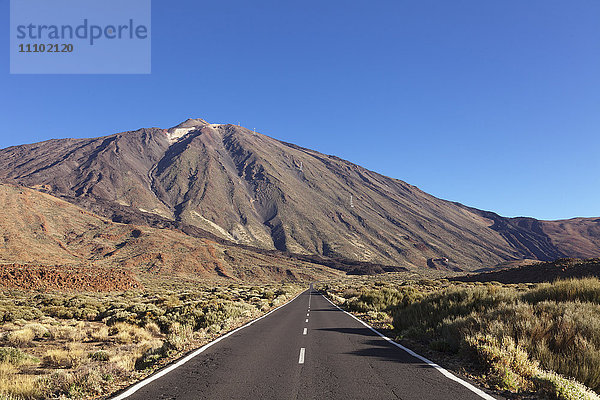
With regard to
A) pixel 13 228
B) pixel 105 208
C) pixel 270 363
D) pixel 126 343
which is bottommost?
pixel 126 343

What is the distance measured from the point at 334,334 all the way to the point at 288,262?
11116cm

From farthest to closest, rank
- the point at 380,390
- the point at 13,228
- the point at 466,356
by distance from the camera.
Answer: the point at 13,228, the point at 466,356, the point at 380,390

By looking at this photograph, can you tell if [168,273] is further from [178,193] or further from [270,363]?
[178,193]

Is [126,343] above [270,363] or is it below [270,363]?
below

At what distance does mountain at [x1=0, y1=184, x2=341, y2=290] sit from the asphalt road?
49.2 meters

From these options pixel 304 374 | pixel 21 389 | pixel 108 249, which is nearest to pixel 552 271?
pixel 304 374

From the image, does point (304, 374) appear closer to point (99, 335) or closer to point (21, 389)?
point (21, 389)

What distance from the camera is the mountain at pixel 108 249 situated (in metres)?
72.4

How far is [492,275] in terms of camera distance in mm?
70500

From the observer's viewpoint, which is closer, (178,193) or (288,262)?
(288,262)

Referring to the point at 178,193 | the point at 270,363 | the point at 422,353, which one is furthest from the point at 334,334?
the point at 178,193

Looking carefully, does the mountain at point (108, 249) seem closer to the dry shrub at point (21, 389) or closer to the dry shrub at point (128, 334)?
the dry shrub at point (128, 334)

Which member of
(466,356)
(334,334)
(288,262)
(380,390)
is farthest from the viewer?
(288,262)

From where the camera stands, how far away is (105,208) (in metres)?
146
